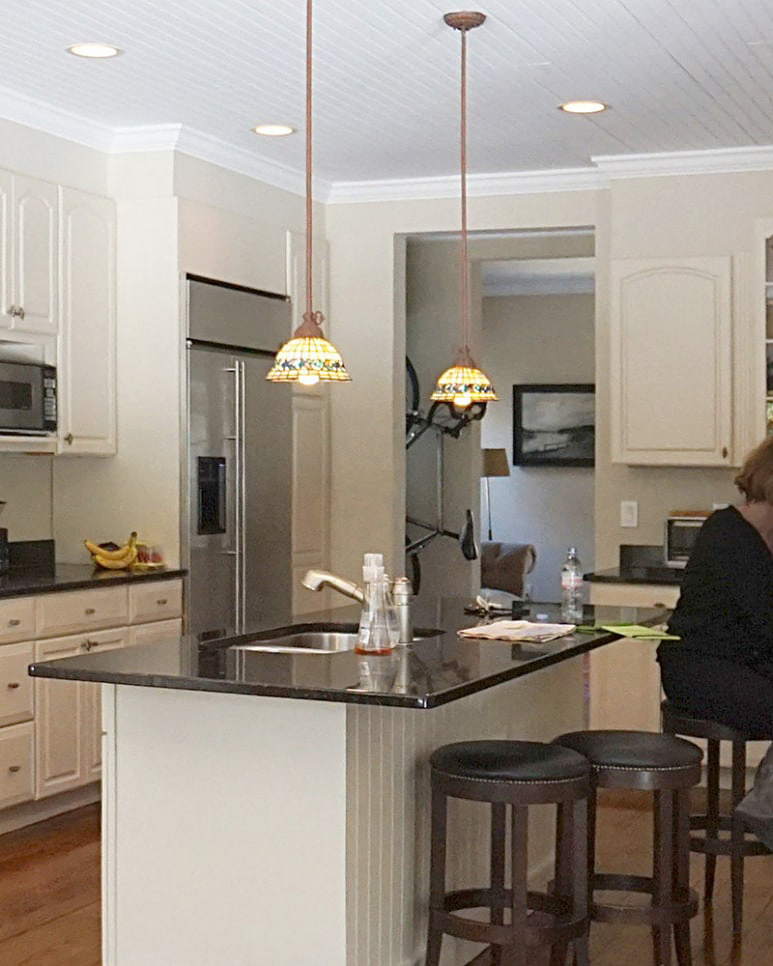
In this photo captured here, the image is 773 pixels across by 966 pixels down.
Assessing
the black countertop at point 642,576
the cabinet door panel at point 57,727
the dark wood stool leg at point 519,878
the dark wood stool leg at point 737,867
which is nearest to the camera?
the dark wood stool leg at point 519,878

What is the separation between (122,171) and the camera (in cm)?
600

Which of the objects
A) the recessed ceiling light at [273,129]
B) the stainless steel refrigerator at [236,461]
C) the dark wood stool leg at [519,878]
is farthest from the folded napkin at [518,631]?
the recessed ceiling light at [273,129]

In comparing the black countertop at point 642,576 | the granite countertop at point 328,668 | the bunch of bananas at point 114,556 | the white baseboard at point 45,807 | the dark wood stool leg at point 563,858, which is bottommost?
the white baseboard at point 45,807

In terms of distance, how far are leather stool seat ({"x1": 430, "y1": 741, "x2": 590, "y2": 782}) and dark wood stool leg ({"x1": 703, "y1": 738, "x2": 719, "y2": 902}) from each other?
1017mm

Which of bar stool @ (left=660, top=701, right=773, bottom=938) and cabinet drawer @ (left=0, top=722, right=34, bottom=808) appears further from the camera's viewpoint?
→ cabinet drawer @ (left=0, top=722, right=34, bottom=808)

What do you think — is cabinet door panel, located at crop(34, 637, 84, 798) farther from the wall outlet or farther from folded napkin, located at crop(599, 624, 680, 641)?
the wall outlet

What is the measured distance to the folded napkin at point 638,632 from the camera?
4.02 meters

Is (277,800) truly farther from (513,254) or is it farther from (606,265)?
(513,254)

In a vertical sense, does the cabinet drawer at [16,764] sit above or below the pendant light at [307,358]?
below

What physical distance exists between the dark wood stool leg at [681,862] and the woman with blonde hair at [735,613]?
51 centimetres

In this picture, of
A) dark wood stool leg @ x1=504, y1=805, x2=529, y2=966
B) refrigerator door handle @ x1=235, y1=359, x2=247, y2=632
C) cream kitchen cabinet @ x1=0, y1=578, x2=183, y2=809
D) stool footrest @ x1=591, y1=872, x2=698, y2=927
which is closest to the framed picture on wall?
refrigerator door handle @ x1=235, y1=359, x2=247, y2=632

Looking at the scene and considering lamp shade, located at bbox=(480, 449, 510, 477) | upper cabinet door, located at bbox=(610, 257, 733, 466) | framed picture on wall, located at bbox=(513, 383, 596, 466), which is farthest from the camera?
framed picture on wall, located at bbox=(513, 383, 596, 466)

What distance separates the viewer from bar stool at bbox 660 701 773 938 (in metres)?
4.15

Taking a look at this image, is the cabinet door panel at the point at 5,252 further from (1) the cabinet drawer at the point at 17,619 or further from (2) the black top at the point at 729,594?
(2) the black top at the point at 729,594
